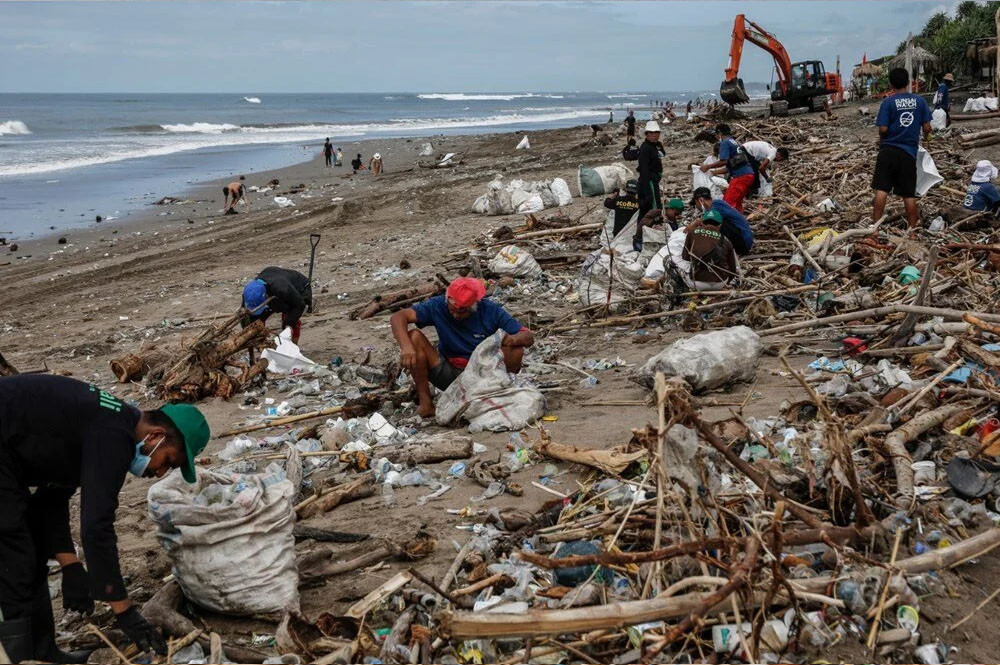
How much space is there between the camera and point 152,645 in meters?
2.95

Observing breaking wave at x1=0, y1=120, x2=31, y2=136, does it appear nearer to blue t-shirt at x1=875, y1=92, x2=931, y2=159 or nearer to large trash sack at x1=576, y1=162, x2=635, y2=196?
large trash sack at x1=576, y1=162, x2=635, y2=196

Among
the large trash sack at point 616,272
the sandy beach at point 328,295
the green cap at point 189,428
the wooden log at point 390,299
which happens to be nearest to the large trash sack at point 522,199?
the sandy beach at point 328,295

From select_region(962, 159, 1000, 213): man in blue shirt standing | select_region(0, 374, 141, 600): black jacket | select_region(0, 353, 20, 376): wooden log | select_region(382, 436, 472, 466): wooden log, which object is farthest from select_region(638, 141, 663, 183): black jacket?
select_region(0, 374, 141, 600): black jacket

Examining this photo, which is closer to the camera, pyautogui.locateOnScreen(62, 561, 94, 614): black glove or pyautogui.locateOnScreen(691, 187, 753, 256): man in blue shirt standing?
pyautogui.locateOnScreen(62, 561, 94, 614): black glove

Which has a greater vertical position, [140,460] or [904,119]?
[904,119]

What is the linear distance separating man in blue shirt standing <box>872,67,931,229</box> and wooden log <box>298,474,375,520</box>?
5.84 meters

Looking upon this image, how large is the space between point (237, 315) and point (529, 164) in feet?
47.5

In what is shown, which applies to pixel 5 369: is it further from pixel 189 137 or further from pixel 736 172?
pixel 189 137

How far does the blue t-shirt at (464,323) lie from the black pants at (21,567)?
2.91 metres

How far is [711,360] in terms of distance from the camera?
17.2ft

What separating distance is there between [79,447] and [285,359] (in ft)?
12.8

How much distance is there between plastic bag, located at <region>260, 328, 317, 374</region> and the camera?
22.2 feet

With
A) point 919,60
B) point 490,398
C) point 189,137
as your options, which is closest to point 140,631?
point 490,398

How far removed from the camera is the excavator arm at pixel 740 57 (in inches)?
923
